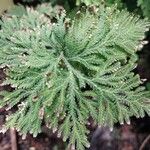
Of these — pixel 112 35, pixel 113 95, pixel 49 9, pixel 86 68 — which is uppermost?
pixel 49 9

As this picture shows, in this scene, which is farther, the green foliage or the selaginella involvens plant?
the green foliage

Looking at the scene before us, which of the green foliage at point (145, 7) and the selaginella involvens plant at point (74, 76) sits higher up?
the green foliage at point (145, 7)

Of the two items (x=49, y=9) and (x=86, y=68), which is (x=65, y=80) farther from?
(x=49, y=9)

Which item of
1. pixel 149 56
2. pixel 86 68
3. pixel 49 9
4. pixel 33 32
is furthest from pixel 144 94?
pixel 149 56

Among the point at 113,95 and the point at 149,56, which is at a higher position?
the point at 149,56

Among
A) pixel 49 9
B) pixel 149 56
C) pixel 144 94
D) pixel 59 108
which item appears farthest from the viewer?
pixel 149 56

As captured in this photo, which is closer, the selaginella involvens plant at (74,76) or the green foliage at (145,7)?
the selaginella involvens plant at (74,76)

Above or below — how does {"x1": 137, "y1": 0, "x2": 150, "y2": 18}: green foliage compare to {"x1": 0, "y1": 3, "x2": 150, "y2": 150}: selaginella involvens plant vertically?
above

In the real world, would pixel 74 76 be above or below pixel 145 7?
below
